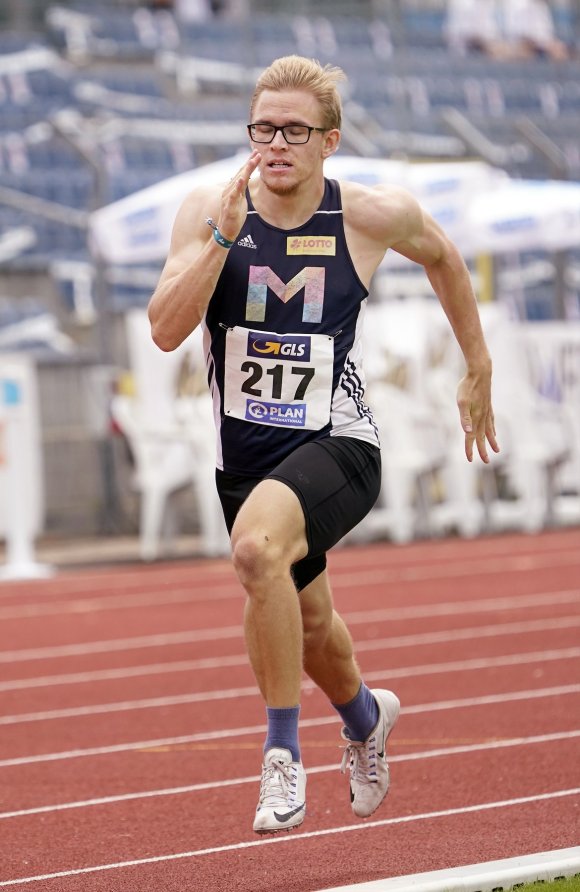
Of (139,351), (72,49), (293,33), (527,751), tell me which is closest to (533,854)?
(527,751)

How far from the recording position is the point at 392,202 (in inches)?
182

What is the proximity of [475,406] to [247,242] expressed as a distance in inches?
33.8

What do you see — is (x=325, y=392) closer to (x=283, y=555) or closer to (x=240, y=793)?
(x=283, y=555)

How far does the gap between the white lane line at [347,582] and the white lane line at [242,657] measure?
2235 mm

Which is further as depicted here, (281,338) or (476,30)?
(476,30)

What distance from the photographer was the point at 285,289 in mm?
4398

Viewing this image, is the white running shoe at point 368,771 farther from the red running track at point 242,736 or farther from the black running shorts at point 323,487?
the black running shorts at point 323,487

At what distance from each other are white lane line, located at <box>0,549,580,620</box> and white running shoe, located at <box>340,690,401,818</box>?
19.9ft

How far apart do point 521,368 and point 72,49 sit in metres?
8.59

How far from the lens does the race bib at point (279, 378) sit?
4410 millimetres

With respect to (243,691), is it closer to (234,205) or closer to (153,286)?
(234,205)

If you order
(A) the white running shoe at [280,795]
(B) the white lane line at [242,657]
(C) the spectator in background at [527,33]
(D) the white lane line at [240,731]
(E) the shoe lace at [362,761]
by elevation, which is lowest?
(B) the white lane line at [242,657]

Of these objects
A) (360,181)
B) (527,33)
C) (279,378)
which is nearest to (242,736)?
(279,378)

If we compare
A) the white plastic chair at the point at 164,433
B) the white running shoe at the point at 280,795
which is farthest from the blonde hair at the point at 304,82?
the white plastic chair at the point at 164,433
